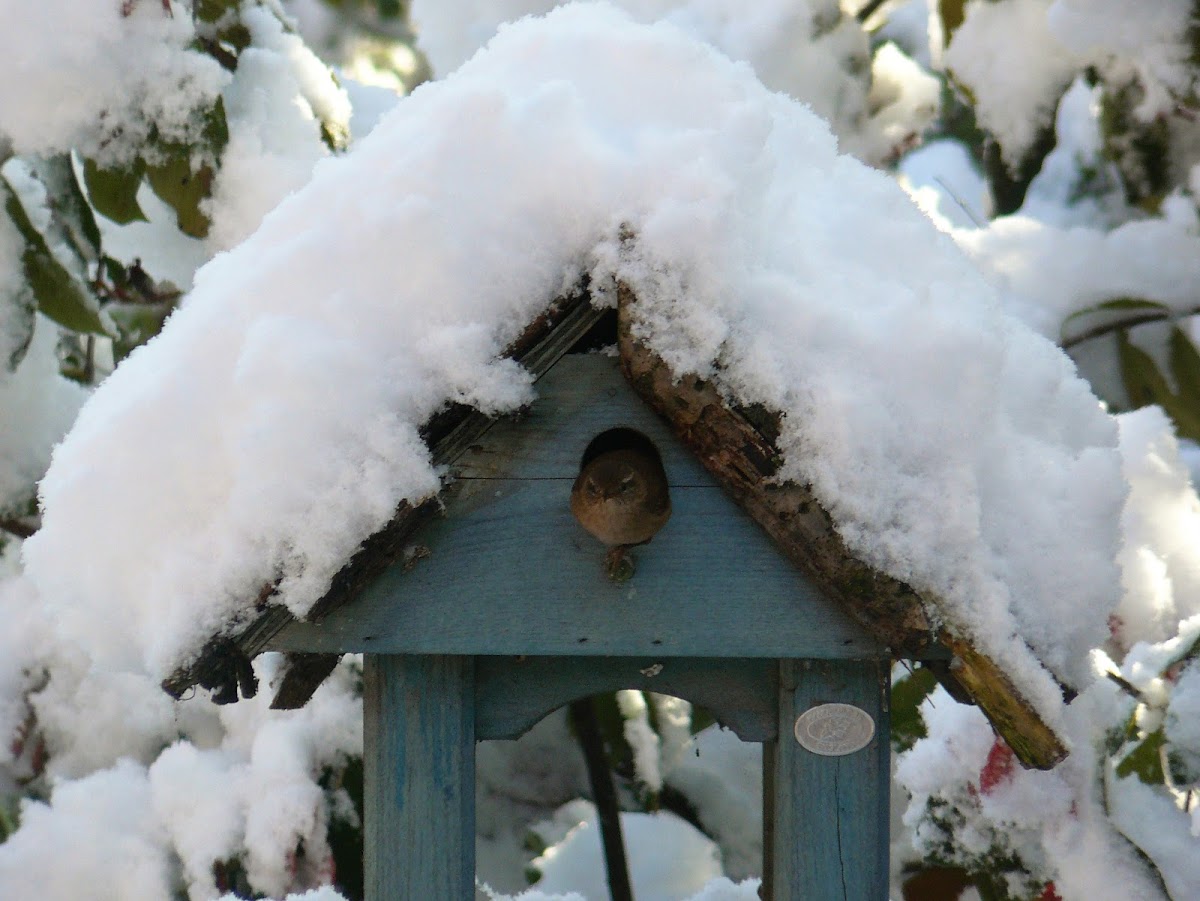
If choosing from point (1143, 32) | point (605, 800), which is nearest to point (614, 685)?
point (605, 800)

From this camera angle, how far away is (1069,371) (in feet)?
2.90

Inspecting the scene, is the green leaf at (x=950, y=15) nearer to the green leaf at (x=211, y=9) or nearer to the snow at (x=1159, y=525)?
the snow at (x=1159, y=525)

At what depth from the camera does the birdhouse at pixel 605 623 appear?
679 mm

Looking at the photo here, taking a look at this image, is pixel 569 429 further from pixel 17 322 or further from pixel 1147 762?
pixel 17 322

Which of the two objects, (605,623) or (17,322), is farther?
(17,322)

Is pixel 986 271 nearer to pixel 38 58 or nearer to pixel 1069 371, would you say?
pixel 1069 371

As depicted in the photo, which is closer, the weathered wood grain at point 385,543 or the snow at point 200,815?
the weathered wood grain at point 385,543

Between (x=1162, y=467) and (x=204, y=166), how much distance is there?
3.93 feet

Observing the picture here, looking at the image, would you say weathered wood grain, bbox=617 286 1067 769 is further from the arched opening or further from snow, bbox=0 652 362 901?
the arched opening

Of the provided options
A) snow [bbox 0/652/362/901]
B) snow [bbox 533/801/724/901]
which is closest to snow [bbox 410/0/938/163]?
snow [bbox 0/652/362/901]

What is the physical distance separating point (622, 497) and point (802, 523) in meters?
0.11

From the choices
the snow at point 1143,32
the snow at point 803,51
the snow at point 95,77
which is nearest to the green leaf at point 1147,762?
the snow at point 1143,32

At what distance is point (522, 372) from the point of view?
26.6 inches

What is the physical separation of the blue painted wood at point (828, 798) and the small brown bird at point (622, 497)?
0.59 ft
